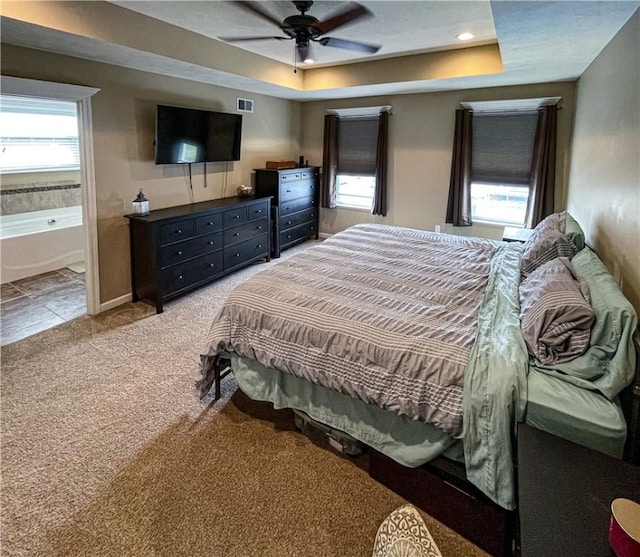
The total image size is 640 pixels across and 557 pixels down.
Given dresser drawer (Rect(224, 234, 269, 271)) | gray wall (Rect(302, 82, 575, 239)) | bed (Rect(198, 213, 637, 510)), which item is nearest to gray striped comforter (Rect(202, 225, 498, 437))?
bed (Rect(198, 213, 637, 510))

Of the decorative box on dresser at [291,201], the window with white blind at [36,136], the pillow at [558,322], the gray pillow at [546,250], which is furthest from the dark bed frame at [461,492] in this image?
the window with white blind at [36,136]

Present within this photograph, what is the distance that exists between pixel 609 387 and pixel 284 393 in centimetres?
149

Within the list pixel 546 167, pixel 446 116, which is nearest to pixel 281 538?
pixel 546 167

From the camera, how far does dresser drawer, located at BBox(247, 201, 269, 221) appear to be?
16.4ft

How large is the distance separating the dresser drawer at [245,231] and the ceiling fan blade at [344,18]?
2.42m

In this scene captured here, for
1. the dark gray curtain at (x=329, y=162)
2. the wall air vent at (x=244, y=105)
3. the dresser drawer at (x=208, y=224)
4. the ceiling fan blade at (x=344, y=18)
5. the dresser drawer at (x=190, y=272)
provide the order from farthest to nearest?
the dark gray curtain at (x=329, y=162) → the wall air vent at (x=244, y=105) → the dresser drawer at (x=208, y=224) → the dresser drawer at (x=190, y=272) → the ceiling fan blade at (x=344, y=18)

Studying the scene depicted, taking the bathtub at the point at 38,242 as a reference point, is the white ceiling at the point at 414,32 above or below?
above

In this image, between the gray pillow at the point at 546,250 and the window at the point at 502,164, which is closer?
the gray pillow at the point at 546,250

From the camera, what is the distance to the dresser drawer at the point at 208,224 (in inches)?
166

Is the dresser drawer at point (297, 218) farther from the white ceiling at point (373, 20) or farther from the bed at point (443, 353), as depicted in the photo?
the bed at point (443, 353)

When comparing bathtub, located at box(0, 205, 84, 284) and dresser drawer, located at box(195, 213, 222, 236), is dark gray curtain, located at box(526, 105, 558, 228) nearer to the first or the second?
dresser drawer, located at box(195, 213, 222, 236)

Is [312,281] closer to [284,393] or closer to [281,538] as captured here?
[284,393]

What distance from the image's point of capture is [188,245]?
4117 millimetres

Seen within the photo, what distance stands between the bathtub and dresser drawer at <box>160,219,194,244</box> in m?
1.72
